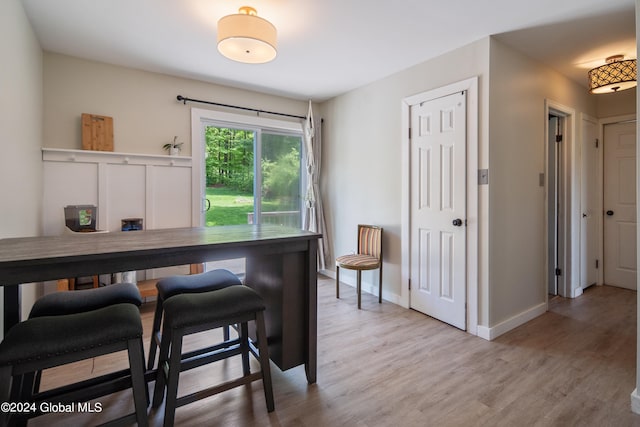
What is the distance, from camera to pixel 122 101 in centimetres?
334

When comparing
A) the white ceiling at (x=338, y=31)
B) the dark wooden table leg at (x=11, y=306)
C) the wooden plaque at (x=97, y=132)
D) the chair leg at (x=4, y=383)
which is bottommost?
the chair leg at (x=4, y=383)

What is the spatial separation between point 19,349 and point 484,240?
2.94 m

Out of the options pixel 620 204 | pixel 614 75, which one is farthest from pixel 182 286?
pixel 620 204

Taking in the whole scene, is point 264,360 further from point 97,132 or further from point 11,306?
point 97,132

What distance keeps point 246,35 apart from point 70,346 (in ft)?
6.21

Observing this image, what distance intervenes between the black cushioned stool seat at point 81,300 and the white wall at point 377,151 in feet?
8.56

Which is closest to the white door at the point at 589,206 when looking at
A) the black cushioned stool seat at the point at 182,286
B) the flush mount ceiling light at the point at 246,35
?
the flush mount ceiling light at the point at 246,35

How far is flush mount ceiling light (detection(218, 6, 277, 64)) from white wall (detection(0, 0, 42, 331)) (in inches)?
48.8

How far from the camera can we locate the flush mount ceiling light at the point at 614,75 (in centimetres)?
282

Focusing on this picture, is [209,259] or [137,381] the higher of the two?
[209,259]

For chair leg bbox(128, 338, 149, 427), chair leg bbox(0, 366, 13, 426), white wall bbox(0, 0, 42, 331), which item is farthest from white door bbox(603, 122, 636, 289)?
white wall bbox(0, 0, 42, 331)

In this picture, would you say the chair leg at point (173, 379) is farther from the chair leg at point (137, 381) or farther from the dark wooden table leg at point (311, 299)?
the dark wooden table leg at point (311, 299)

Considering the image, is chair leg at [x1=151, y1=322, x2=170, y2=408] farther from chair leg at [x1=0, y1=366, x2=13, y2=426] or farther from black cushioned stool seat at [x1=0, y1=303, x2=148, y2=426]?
chair leg at [x1=0, y1=366, x2=13, y2=426]

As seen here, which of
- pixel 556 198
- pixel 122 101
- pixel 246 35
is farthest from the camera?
pixel 556 198
